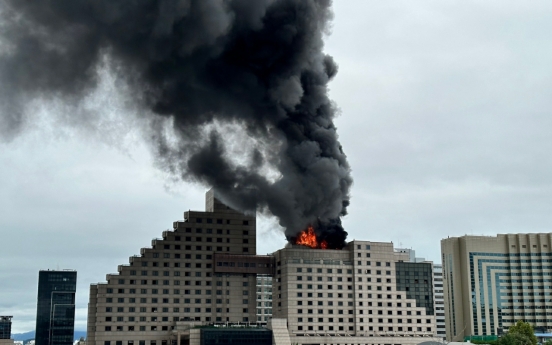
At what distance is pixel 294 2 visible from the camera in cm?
14312

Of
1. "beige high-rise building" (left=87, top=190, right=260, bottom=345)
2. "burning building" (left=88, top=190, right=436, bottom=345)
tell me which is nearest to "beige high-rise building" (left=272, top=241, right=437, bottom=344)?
"burning building" (left=88, top=190, right=436, bottom=345)

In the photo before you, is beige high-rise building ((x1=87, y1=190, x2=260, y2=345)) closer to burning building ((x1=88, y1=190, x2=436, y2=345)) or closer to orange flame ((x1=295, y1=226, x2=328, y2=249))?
burning building ((x1=88, y1=190, x2=436, y2=345))

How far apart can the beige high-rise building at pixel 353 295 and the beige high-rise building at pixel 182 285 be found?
9429mm

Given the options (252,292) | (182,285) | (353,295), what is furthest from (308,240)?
(182,285)

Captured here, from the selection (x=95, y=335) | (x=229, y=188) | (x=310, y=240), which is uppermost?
(x=229, y=188)

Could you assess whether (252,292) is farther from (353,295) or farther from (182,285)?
(353,295)

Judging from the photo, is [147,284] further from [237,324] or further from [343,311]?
[343,311]

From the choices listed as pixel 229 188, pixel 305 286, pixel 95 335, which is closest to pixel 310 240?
pixel 305 286

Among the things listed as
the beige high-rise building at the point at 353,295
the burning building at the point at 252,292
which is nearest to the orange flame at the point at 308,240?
the burning building at the point at 252,292

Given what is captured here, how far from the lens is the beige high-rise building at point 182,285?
456 ft

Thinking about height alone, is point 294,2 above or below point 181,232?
above

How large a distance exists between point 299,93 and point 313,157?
13.9 meters

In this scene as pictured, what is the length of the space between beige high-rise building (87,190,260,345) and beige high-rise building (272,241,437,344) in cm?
943

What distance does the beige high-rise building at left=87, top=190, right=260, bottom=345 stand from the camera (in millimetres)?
138875
